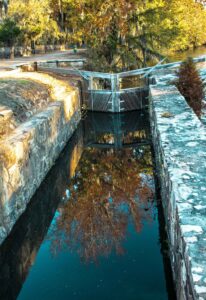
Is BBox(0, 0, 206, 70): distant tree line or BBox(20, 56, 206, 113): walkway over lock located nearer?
BBox(20, 56, 206, 113): walkway over lock

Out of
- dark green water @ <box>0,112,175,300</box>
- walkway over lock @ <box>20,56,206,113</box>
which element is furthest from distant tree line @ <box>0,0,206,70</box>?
dark green water @ <box>0,112,175,300</box>

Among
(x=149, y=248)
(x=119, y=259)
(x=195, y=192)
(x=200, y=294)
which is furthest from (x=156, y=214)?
(x=200, y=294)

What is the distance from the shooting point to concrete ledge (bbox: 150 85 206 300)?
320cm

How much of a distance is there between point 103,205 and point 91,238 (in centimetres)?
144

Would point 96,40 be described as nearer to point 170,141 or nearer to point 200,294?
point 170,141

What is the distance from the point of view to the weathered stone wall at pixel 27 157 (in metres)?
6.85

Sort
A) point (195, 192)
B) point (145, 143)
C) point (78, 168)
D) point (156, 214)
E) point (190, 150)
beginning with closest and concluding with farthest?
point (195, 192) → point (190, 150) → point (156, 214) → point (78, 168) → point (145, 143)

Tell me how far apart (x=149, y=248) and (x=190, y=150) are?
2.02 meters

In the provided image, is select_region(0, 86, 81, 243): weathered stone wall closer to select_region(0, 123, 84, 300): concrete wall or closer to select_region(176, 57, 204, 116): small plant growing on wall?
select_region(0, 123, 84, 300): concrete wall

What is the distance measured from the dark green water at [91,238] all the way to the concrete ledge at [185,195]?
903 mm

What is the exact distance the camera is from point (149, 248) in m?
6.63

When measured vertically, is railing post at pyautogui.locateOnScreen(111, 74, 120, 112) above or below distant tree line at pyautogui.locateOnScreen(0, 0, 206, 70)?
below

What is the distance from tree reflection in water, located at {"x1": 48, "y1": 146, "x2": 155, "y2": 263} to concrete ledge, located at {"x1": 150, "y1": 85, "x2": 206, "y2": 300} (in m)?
1.65

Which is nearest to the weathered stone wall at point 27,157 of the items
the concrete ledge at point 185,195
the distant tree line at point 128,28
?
the concrete ledge at point 185,195
